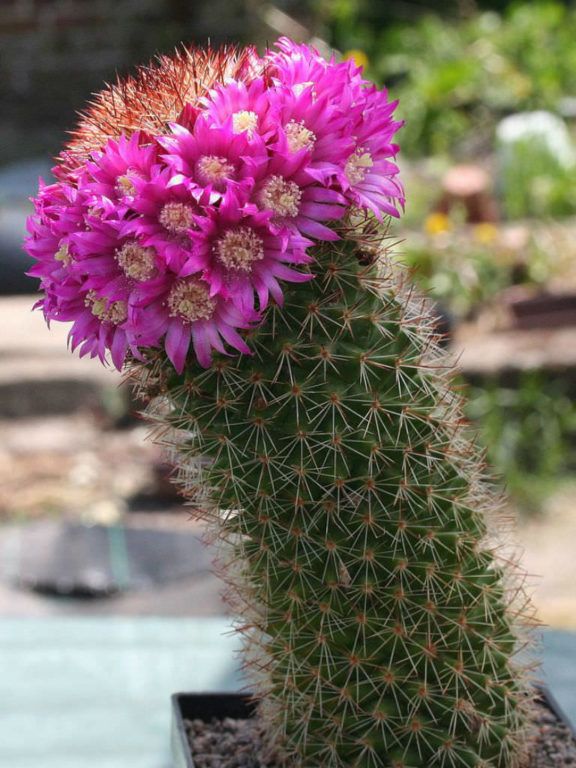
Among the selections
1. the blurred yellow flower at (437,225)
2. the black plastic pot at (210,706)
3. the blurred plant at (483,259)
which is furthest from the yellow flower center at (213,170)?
the blurred yellow flower at (437,225)

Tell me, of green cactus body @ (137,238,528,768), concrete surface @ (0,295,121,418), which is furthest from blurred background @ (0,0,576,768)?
green cactus body @ (137,238,528,768)

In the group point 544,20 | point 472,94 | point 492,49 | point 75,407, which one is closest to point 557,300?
point 75,407

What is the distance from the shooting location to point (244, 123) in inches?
36.5

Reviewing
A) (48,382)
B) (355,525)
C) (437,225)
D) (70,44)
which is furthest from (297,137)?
(70,44)

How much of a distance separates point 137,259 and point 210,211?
0.07 m

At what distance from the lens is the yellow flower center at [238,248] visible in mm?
915

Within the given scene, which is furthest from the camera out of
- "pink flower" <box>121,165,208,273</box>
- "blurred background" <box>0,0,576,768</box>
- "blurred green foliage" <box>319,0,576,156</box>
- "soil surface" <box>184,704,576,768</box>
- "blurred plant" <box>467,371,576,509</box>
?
"blurred green foliage" <box>319,0,576,156</box>

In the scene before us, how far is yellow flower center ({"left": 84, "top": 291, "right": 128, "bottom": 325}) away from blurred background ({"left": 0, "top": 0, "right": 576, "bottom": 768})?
26cm

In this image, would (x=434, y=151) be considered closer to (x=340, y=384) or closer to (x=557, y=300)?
(x=557, y=300)

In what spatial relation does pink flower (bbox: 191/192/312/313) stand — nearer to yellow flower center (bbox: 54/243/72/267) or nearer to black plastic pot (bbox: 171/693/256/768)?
yellow flower center (bbox: 54/243/72/267)

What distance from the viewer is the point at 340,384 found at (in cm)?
100

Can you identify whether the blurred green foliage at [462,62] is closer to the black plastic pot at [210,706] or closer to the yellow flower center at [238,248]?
the black plastic pot at [210,706]

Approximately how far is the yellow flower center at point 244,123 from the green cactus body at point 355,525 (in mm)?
118

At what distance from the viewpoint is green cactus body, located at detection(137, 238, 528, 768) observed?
3.25 feet
